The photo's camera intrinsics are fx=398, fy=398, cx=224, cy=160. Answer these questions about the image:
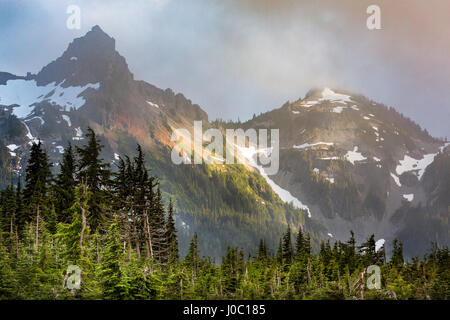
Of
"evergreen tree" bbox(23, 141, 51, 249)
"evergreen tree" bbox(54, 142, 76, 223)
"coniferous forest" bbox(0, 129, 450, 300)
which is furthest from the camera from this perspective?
"evergreen tree" bbox(54, 142, 76, 223)

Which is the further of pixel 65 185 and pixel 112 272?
pixel 65 185

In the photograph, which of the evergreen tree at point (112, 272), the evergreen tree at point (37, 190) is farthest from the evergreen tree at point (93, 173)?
the evergreen tree at point (112, 272)

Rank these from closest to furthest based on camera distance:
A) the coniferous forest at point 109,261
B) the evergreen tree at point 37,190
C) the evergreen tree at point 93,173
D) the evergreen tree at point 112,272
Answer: the evergreen tree at point 112,272 → the coniferous forest at point 109,261 → the evergreen tree at point 93,173 → the evergreen tree at point 37,190

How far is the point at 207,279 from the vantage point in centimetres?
4241

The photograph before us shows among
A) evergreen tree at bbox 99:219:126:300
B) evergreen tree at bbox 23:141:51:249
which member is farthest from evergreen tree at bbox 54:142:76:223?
evergreen tree at bbox 99:219:126:300

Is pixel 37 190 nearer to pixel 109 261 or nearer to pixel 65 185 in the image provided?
pixel 65 185

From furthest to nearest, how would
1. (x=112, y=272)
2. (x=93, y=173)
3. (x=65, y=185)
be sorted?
1. (x=65, y=185)
2. (x=93, y=173)
3. (x=112, y=272)

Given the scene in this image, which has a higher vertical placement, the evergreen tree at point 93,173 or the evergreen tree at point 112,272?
the evergreen tree at point 93,173

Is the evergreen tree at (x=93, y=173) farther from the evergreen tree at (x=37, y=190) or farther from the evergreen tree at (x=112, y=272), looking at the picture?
the evergreen tree at (x=112, y=272)

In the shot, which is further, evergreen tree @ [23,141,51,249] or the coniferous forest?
evergreen tree @ [23,141,51,249]

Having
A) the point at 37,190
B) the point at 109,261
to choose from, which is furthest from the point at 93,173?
the point at 109,261

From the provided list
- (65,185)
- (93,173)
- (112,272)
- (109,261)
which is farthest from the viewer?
(65,185)

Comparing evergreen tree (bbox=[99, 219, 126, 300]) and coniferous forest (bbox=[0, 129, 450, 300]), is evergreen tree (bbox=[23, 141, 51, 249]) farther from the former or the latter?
evergreen tree (bbox=[99, 219, 126, 300])
